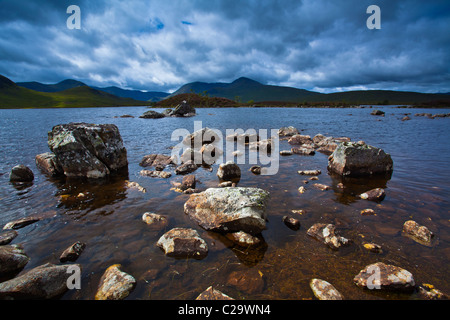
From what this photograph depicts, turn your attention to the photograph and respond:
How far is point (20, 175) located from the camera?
12.5m

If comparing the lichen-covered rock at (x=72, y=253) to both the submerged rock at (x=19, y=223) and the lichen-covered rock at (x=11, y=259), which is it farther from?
the submerged rock at (x=19, y=223)

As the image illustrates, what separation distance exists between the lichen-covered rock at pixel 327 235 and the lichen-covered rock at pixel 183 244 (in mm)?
3994

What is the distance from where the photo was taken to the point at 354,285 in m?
5.05

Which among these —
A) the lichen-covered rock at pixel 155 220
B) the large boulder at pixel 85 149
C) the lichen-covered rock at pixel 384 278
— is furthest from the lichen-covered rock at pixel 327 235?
the large boulder at pixel 85 149

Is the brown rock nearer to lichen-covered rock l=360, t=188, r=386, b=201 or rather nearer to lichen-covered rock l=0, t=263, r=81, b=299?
lichen-covered rock l=0, t=263, r=81, b=299

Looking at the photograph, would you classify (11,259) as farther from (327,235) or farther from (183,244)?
(327,235)

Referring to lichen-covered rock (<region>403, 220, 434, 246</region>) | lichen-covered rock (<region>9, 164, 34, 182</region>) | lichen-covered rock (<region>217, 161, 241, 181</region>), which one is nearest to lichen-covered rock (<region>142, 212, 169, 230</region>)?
lichen-covered rock (<region>217, 161, 241, 181</region>)

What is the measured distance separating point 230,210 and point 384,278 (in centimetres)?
474

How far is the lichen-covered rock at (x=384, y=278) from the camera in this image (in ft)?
15.7

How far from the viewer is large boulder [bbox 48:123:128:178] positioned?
13.2 metres

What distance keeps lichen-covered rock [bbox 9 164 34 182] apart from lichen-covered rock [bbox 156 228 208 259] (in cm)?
1231
